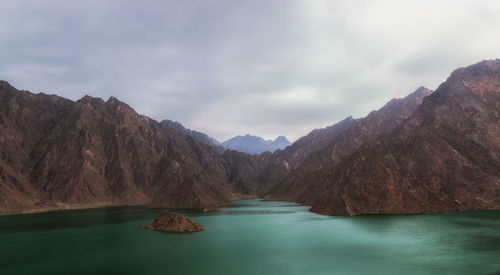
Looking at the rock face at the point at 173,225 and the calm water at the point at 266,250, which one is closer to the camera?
the calm water at the point at 266,250

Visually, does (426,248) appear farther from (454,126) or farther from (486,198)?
(454,126)

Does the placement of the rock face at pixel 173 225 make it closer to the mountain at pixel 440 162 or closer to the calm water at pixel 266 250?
the calm water at pixel 266 250

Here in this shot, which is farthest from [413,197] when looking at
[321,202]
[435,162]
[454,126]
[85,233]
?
[85,233]

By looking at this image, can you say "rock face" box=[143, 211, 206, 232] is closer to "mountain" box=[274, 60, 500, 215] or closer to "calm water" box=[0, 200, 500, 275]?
"calm water" box=[0, 200, 500, 275]

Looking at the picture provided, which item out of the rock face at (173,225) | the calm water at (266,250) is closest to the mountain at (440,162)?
the calm water at (266,250)

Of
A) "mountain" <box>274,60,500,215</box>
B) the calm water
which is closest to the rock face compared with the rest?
the calm water

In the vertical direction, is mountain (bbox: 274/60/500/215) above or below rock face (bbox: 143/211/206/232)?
above
